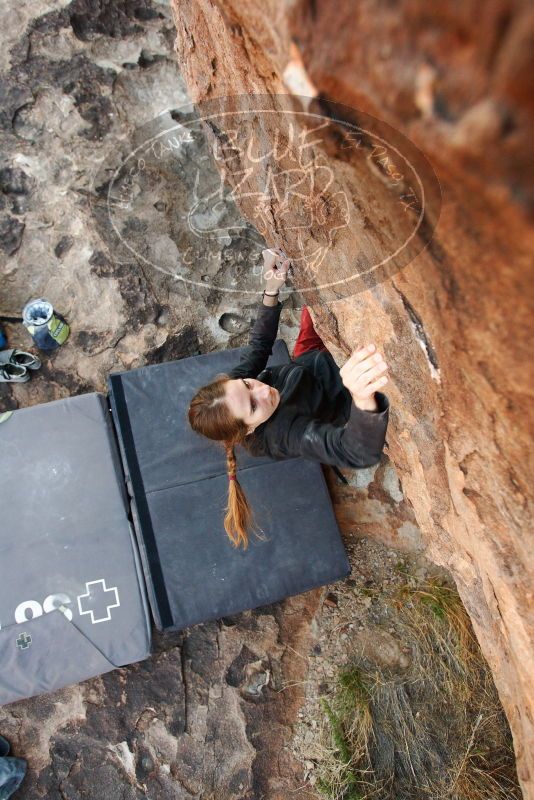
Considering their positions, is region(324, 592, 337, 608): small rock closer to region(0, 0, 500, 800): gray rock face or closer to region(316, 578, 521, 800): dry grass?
region(0, 0, 500, 800): gray rock face

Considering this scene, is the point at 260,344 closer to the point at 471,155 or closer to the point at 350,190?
the point at 350,190

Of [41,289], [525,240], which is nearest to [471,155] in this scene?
[525,240]

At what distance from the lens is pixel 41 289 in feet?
10.5

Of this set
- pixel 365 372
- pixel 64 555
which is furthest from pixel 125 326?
pixel 365 372

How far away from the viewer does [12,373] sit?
304 centimetres

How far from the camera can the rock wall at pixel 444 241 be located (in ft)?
2.21

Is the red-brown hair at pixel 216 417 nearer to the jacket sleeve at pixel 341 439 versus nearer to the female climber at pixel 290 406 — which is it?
the female climber at pixel 290 406

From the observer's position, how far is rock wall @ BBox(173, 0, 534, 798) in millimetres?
673

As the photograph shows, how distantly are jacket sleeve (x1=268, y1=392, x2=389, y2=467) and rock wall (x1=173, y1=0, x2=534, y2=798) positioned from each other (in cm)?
18

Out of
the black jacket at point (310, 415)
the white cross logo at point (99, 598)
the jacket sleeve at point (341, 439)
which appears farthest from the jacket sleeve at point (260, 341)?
the white cross logo at point (99, 598)

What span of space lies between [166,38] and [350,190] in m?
2.76

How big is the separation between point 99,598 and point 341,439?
1.63 m

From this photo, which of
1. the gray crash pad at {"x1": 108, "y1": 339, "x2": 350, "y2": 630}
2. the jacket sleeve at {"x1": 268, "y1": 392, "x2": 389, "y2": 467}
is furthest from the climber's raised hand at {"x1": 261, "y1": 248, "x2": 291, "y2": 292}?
the gray crash pad at {"x1": 108, "y1": 339, "x2": 350, "y2": 630}

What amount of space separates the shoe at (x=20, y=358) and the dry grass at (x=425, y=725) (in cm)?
232
